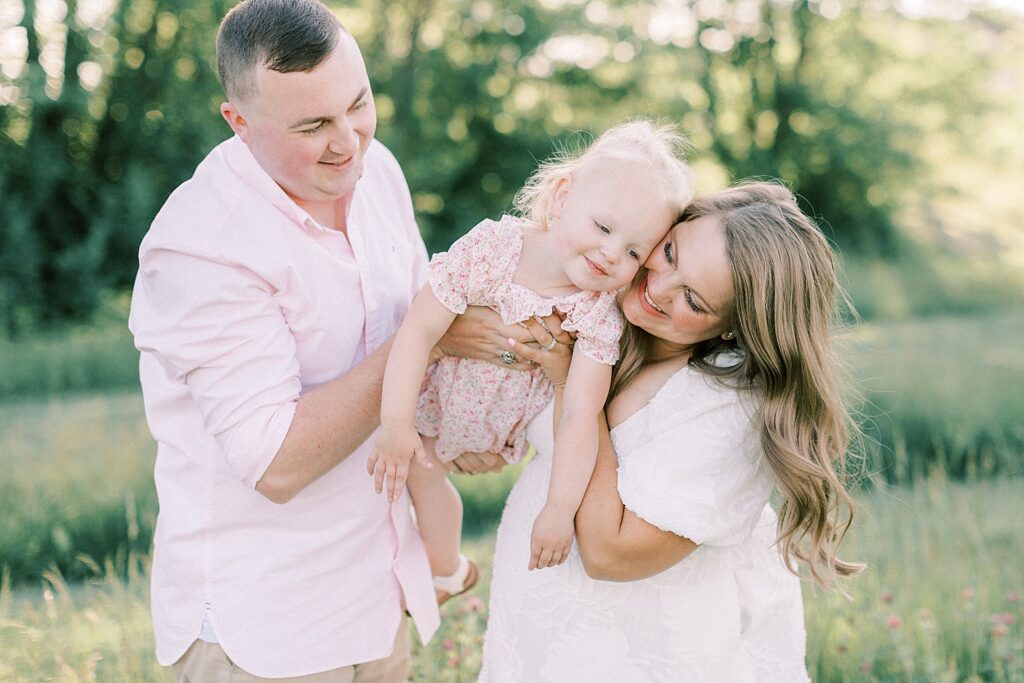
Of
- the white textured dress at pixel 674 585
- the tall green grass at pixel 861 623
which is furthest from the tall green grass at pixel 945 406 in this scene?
the white textured dress at pixel 674 585

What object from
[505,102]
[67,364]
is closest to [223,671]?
[67,364]

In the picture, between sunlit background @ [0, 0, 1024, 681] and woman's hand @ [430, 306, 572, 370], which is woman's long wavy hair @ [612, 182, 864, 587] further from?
woman's hand @ [430, 306, 572, 370]

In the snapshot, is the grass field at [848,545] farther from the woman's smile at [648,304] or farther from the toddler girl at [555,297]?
the toddler girl at [555,297]

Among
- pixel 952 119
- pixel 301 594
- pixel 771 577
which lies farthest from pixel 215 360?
pixel 952 119

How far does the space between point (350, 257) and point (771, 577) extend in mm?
1333

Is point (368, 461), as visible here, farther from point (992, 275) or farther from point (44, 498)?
point (992, 275)

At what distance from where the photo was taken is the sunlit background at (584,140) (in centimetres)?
380

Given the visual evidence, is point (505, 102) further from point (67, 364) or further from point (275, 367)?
point (275, 367)

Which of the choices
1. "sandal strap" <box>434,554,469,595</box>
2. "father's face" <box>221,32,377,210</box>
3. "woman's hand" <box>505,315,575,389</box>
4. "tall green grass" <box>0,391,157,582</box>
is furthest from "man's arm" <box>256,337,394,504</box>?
"tall green grass" <box>0,391,157,582</box>

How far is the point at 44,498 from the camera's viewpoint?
480 centimetres

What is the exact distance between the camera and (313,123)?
2.13 meters

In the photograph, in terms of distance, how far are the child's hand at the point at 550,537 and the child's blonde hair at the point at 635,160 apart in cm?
72

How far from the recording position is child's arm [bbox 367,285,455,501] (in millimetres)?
2201

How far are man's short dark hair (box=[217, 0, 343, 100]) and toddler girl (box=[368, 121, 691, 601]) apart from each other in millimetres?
542
